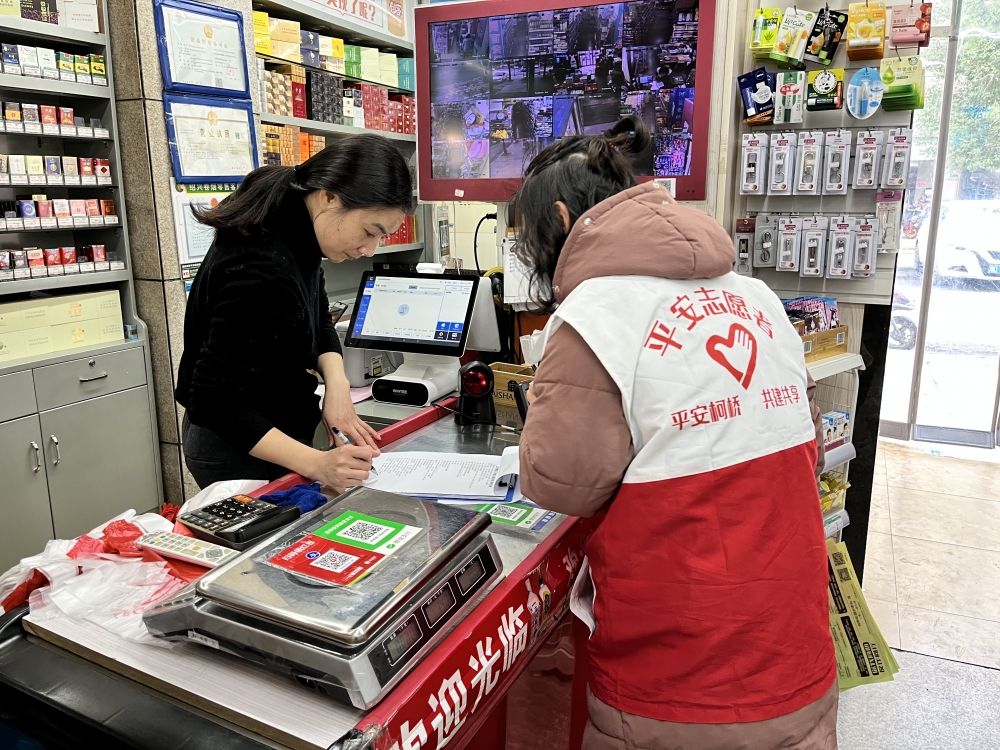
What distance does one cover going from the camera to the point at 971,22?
505 cm

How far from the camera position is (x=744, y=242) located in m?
2.93

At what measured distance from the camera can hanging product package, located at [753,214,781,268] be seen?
2.87m

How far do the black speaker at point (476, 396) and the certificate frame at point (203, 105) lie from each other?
2.04 meters

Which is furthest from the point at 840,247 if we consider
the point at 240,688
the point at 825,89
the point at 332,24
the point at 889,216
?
the point at 332,24

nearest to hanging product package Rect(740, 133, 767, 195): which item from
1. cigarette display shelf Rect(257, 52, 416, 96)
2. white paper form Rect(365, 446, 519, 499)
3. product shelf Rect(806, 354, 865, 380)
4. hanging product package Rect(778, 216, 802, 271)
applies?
hanging product package Rect(778, 216, 802, 271)

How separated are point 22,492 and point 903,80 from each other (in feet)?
12.2

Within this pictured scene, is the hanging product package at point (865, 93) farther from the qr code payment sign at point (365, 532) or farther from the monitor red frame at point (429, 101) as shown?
the qr code payment sign at point (365, 532)

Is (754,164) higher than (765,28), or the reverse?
(765,28)

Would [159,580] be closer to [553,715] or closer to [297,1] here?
[553,715]

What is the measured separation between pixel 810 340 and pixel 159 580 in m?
2.20

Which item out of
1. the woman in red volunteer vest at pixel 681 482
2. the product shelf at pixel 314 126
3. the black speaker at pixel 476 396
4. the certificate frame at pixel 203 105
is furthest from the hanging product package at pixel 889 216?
the certificate frame at pixel 203 105

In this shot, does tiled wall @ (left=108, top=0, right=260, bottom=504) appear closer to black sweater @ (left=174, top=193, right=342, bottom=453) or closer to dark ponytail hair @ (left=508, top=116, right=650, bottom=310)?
black sweater @ (left=174, top=193, right=342, bottom=453)

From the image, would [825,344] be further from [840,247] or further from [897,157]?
[897,157]

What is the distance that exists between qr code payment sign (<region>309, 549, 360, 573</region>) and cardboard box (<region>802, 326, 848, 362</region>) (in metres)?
1.99
